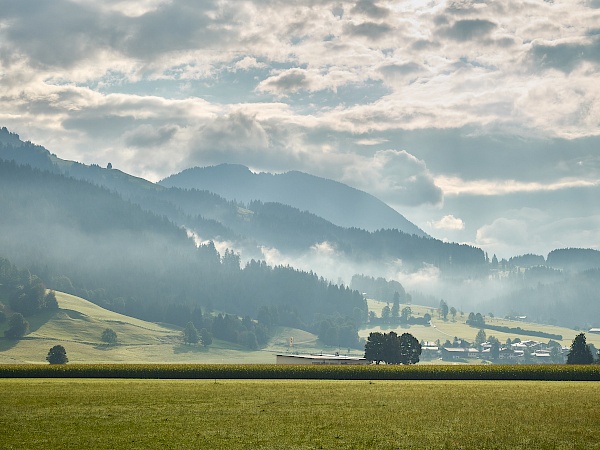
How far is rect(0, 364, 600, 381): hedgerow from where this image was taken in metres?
123

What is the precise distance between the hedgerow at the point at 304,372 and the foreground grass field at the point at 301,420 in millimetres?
A: 52653

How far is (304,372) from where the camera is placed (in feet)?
423

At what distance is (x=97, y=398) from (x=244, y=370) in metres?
62.7

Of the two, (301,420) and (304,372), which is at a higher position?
(304,372)

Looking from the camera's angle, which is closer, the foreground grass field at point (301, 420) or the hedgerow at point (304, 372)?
the foreground grass field at point (301, 420)

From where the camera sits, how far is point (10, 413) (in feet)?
175

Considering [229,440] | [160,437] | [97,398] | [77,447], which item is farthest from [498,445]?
[97,398]

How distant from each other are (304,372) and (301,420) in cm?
8021

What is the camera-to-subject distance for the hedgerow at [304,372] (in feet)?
402

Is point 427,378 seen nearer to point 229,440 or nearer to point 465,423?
point 465,423

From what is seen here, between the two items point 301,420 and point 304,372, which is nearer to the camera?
point 301,420

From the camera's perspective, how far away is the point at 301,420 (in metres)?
49.6

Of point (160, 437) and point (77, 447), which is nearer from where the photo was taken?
point (77, 447)

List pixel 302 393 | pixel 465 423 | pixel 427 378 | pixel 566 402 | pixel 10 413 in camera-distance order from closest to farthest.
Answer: pixel 465 423
pixel 10 413
pixel 566 402
pixel 302 393
pixel 427 378
